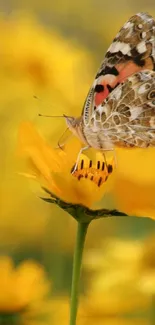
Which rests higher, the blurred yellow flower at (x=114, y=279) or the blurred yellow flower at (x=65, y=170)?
the blurred yellow flower at (x=65, y=170)

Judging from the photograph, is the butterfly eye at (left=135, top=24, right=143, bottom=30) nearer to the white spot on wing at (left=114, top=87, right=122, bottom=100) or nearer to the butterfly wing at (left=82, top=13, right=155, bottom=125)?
the butterfly wing at (left=82, top=13, right=155, bottom=125)

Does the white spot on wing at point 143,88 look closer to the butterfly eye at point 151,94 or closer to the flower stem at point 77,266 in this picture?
the butterfly eye at point 151,94

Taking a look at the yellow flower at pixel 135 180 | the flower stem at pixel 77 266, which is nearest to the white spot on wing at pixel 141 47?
the yellow flower at pixel 135 180

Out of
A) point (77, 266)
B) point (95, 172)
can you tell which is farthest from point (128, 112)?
point (77, 266)

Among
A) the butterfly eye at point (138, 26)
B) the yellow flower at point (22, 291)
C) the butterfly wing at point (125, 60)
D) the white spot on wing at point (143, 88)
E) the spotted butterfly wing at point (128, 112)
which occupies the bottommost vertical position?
the yellow flower at point (22, 291)

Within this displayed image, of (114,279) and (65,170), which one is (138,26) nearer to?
(65,170)

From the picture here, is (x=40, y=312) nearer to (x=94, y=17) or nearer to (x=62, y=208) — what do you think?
(x=62, y=208)
